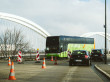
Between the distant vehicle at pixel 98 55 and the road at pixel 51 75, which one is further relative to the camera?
the distant vehicle at pixel 98 55

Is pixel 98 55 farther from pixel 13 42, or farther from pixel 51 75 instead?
pixel 51 75

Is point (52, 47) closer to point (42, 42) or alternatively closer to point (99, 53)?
point (99, 53)

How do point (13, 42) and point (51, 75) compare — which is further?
point (13, 42)

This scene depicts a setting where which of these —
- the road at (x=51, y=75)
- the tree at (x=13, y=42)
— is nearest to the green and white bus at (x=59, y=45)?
the tree at (x=13, y=42)

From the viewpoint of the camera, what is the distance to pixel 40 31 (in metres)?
61.8

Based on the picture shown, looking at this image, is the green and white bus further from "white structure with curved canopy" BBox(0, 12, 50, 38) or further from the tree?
"white structure with curved canopy" BBox(0, 12, 50, 38)

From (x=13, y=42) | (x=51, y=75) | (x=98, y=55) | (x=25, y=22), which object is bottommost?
(x=51, y=75)

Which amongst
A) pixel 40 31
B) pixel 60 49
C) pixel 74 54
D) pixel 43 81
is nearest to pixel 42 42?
pixel 40 31

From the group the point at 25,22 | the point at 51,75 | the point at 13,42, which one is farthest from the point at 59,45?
the point at 51,75

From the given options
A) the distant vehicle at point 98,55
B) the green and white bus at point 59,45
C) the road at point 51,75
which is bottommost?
the road at point 51,75

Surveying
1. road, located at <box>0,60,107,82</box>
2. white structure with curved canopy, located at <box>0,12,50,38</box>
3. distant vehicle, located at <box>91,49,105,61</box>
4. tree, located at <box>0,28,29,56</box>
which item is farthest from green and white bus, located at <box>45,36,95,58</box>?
road, located at <box>0,60,107,82</box>

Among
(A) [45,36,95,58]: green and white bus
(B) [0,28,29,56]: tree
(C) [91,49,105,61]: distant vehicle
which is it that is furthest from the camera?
(A) [45,36,95,58]: green and white bus

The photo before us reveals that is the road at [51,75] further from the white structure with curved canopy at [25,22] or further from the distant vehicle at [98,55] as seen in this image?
the white structure with curved canopy at [25,22]

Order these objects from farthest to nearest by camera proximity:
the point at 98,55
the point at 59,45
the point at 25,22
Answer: the point at 25,22 < the point at 59,45 < the point at 98,55
